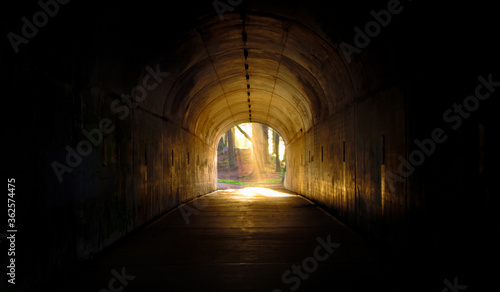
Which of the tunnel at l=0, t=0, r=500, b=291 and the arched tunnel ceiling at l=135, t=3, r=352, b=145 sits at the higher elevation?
the arched tunnel ceiling at l=135, t=3, r=352, b=145

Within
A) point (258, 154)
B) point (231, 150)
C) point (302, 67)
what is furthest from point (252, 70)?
point (231, 150)

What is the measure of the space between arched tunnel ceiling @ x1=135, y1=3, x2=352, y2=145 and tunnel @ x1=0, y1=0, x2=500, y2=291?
0.07 m

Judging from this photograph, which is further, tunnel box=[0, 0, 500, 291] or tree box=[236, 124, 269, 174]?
tree box=[236, 124, 269, 174]

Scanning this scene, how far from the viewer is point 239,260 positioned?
4.88 meters

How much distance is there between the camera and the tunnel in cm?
336

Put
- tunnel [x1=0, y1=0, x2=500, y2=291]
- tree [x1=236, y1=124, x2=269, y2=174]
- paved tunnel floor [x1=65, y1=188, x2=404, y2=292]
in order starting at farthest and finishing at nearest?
tree [x1=236, y1=124, x2=269, y2=174] → paved tunnel floor [x1=65, y1=188, x2=404, y2=292] → tunnel [x1=0, y1=0, x2=500, y2=291]

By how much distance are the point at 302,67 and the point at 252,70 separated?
A: 2.21 meters

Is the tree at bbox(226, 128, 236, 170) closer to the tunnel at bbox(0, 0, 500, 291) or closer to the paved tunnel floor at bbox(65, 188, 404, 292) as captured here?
the tunnel at bbox(0, 0, 500, 291)

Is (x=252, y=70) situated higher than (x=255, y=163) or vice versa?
(x=252, y=70)

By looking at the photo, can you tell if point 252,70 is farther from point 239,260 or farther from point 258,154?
point 258,154

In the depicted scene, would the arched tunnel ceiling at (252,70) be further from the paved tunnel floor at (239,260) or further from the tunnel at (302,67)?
the paved tunnel floor at (239,260)

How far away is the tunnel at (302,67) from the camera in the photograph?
3359mm

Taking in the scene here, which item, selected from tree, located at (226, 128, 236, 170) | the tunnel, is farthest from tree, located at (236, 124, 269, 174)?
the tunnel

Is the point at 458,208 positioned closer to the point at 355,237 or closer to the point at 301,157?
the point at 355,237
